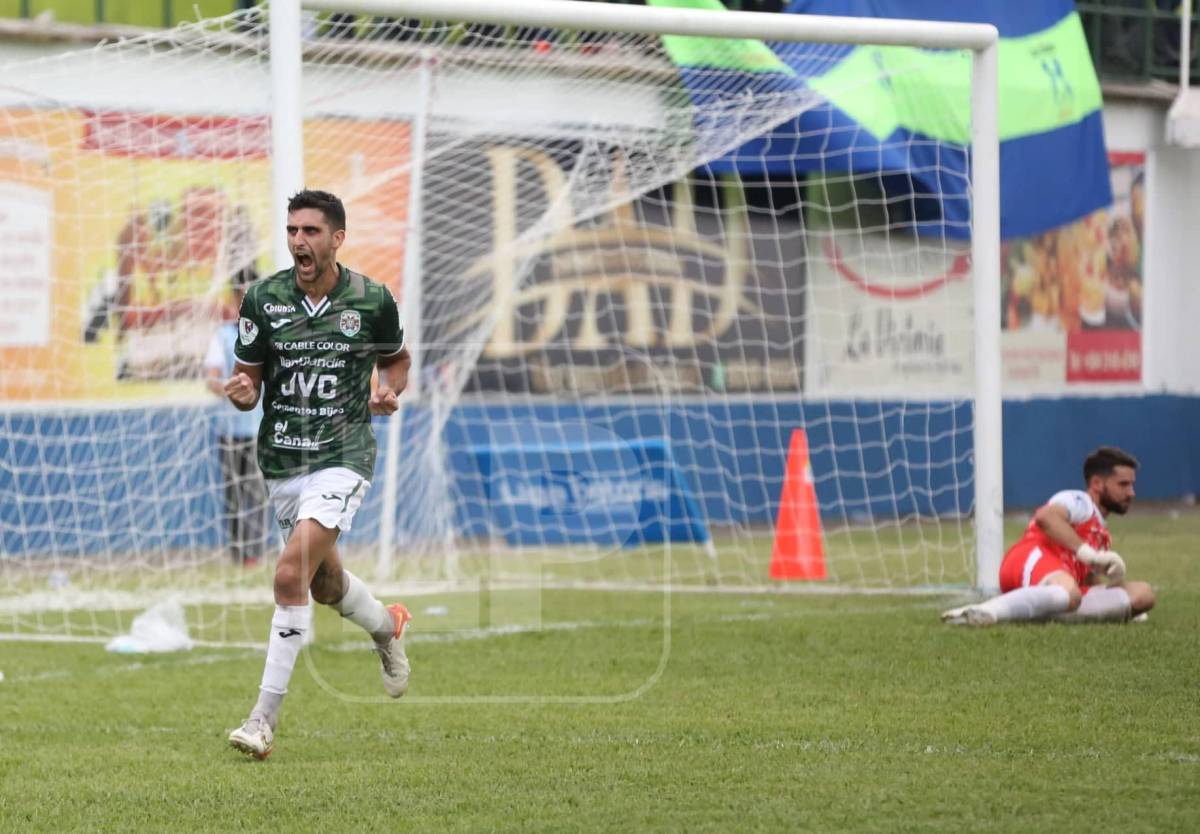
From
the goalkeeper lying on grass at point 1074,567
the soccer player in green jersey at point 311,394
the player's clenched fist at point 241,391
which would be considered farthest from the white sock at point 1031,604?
the player's clenched fist at point 241,391

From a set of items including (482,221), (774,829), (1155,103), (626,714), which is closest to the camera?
(774,829)

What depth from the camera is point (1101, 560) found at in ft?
31.3

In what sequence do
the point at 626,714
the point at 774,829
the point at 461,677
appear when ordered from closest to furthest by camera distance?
1. the point at 774,829
2. the point at 626,714
3. the point at 461,677

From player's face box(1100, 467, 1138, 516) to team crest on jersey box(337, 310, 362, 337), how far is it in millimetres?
4603

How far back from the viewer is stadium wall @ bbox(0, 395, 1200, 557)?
1333 cm


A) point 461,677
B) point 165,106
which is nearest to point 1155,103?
point 165,106

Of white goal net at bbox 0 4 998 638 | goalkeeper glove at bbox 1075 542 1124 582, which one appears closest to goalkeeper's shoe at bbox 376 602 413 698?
white goal net at bbox 0 4 998 638

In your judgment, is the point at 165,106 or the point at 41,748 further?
the point at 165,106

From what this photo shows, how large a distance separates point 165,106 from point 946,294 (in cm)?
879

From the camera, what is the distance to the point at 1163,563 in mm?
13500

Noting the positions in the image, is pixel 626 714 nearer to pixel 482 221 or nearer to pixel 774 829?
pixel 774 829

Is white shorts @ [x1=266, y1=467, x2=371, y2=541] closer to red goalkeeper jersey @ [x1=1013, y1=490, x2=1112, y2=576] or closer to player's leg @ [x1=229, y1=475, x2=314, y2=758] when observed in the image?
player's leg @ [x1=229, y1=475, x2=314, y2=758]

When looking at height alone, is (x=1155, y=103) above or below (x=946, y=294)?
above

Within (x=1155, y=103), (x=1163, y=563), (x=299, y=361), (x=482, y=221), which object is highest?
(x=1155, y=103)
